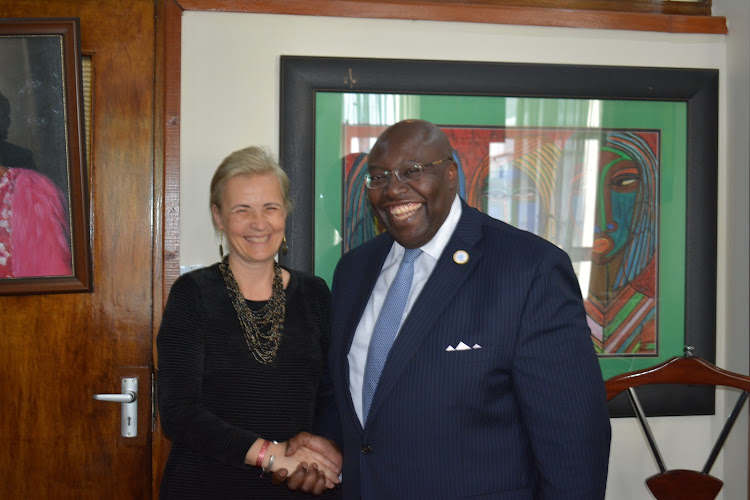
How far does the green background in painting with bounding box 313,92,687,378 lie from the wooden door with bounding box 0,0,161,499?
560 millimetres

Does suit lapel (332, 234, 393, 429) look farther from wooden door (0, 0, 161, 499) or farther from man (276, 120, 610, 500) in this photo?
wooden door (0, 0, 161, 499)

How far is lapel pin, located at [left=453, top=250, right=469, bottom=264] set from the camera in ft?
5.43

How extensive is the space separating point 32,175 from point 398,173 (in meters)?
1.28

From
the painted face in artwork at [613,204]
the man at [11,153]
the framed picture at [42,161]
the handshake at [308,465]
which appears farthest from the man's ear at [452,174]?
the man at [11,153]

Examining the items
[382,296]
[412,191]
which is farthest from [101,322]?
[412,191]

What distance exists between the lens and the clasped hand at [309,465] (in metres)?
1.80

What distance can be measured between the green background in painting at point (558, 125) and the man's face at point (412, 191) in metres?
0.72

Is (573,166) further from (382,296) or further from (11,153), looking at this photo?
(11,153)

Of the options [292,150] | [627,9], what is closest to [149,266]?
[292,150]

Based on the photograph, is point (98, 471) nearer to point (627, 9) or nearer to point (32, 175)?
point (32, 175)

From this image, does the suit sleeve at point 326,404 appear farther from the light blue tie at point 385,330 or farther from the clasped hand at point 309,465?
the light blue tie at point 385,330

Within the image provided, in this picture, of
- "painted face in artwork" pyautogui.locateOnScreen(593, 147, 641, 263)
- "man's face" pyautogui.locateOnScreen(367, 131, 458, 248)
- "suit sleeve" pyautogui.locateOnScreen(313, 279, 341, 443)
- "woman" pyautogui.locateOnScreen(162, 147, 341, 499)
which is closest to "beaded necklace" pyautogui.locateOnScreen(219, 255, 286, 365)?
"woman" pyautogui.locateOnScreen(162, 147, 341, 499)

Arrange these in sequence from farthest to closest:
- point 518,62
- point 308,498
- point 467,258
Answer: point 518,62
point 308,498
point 467,258

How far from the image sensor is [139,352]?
7.92ft
